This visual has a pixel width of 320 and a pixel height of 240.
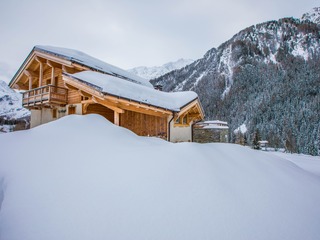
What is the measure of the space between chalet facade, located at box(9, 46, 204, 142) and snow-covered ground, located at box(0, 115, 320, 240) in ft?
10.7

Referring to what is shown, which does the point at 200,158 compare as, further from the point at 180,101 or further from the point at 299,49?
the point at 299,49

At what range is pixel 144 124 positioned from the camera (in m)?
8.54

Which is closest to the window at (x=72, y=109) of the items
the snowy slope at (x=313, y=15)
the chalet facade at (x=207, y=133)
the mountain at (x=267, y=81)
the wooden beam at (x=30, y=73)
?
the wooden beam at (x=30, y=73)

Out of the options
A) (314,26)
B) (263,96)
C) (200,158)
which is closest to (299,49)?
(314,26)

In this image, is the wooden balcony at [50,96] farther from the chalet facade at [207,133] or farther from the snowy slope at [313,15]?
the snowy slope at [313,15]

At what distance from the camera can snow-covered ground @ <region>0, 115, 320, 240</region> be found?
209cm

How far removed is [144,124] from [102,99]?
2.72 meters

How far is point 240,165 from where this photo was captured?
344 centimetres

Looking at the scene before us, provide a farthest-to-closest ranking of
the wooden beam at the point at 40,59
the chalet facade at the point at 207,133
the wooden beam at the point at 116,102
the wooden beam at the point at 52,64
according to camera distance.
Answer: the chalet facade at the point at 207,133
the wooden beam at the point at 40,59
the wooden beam at the point at 52,64
the wooden beam at the point at 116,102

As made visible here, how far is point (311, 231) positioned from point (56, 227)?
326cm

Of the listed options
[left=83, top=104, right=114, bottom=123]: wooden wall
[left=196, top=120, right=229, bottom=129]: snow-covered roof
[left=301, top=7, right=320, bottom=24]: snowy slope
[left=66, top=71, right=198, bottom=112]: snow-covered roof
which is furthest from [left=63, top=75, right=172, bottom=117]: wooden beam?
[left=301, top=7, right=320, bottom=24]: snowy slope

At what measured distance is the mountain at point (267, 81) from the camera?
4788cm

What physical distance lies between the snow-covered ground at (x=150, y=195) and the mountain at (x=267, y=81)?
42.4 m

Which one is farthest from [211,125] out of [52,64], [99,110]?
[52,64]
